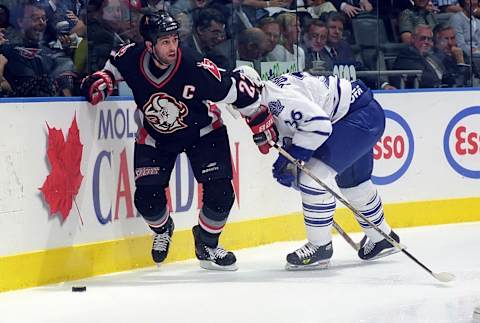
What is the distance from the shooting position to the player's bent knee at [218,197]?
6734 millimetres

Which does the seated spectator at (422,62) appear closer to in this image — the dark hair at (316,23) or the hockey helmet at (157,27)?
the dark hair at (316,23)

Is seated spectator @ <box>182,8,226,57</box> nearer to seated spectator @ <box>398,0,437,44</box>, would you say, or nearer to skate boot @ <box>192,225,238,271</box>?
skate boot @ <box>192,225,238,271</box>

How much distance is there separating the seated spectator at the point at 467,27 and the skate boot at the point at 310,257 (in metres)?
3.28

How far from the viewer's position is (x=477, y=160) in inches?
354

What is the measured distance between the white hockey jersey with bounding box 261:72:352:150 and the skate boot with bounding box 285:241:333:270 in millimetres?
560

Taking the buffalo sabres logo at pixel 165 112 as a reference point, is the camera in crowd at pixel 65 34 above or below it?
above

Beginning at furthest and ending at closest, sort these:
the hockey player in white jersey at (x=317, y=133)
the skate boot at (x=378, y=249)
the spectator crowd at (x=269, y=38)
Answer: the skate boot at (x=378, y=249) < the spectator crowd at (x=269, y=38) < the hockey player in white jersey at (x=317, y=133)

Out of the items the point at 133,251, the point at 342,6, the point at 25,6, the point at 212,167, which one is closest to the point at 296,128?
the point at 212,167

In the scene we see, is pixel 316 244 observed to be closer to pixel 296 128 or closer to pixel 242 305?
pixel 296 128

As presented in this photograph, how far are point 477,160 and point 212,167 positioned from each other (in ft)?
9.29

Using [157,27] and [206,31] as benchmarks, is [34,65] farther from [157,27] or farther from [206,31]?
[206,31]

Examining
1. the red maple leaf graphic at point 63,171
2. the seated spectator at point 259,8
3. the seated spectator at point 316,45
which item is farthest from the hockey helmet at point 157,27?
the seated spectator at point 316,45

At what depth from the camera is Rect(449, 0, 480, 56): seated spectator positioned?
379 inches

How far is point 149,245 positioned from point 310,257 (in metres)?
0.85
